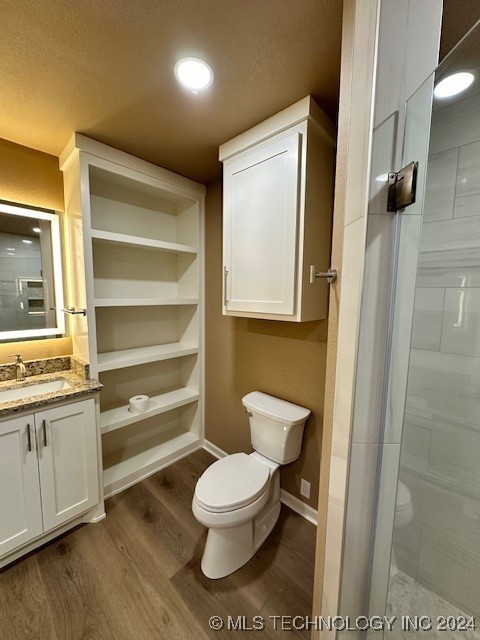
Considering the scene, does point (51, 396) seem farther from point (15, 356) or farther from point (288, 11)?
point (288, 11)

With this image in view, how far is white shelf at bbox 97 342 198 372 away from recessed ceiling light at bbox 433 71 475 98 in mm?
2006

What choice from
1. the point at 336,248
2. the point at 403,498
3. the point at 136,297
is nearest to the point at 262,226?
the point at 336,248

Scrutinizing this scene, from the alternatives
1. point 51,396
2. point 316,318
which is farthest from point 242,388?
point 51,396

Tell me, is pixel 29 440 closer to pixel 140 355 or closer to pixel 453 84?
pixel 140 355

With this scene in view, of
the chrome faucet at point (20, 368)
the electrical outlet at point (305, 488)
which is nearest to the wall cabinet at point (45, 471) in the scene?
the chrome faucet at point (20, 368)

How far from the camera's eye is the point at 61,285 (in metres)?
1.81

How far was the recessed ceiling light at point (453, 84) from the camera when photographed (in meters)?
0.74

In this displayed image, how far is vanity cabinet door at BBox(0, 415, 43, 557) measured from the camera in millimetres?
1264

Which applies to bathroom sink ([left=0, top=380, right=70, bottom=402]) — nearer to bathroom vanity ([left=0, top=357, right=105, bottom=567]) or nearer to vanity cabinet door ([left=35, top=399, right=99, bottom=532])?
bathroom vanity ([left=0, top=357, right=105, bottom=567])

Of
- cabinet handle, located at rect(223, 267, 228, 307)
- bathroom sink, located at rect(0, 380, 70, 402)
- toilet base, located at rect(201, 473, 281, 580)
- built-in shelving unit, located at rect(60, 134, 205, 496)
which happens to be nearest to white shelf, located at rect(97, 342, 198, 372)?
built-in shelving unit, located at rect(60, 134, 205, 496)

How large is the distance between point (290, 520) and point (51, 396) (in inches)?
65.7

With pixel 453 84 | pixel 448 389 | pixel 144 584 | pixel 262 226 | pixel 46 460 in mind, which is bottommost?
pixel 144 584

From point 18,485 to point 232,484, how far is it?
1.11m

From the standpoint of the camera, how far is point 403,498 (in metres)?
0.95
